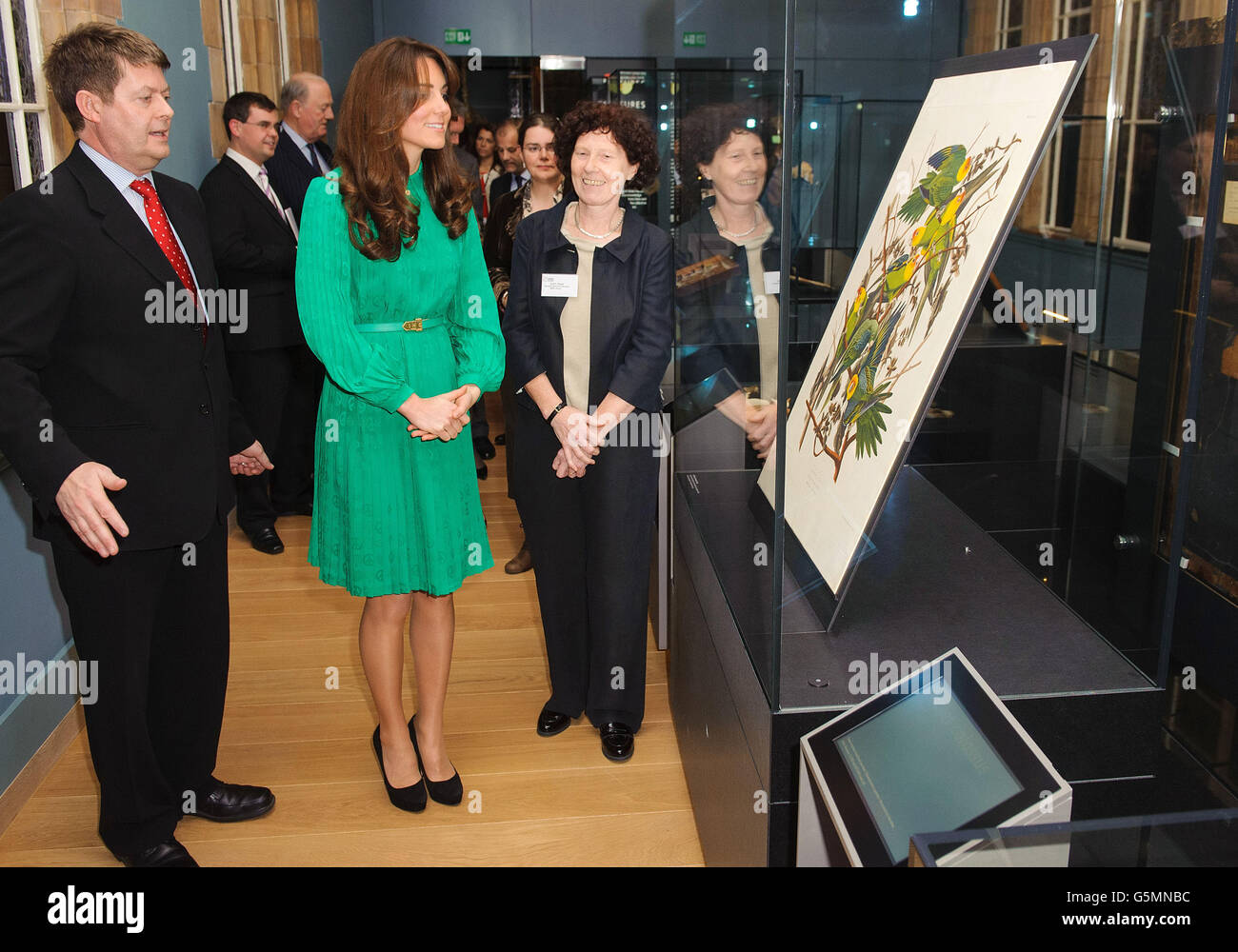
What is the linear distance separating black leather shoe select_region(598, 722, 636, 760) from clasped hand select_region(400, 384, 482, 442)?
1.06 metres

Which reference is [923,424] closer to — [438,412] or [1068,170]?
[438,412]

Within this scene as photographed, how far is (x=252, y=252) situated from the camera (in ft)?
14.8

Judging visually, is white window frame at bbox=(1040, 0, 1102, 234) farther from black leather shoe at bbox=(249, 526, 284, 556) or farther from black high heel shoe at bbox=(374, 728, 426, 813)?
black leather shoe at bbox=(249, 526, 284, 556)

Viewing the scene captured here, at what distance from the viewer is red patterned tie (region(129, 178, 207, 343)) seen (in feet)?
7.68

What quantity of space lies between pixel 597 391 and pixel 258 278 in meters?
2.43

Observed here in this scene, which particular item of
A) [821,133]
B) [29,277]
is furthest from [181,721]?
[821,133]

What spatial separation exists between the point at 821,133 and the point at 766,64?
24 centimetres

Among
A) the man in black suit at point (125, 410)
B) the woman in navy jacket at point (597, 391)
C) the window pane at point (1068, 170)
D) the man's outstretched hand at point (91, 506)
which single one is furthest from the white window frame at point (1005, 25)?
the man's outstretched hand at point (91, 506)

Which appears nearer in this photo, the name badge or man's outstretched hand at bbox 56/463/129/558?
man's outstretched hand at bbox 56/463/129/558

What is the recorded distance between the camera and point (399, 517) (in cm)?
255

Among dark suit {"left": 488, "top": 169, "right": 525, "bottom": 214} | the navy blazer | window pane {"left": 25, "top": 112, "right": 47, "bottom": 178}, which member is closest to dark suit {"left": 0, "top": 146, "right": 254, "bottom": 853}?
the navy blazer

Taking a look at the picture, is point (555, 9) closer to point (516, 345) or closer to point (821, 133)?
point (516, 345)

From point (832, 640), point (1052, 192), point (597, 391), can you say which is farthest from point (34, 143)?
point (1052, 192)

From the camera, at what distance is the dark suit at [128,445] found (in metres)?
2.09
